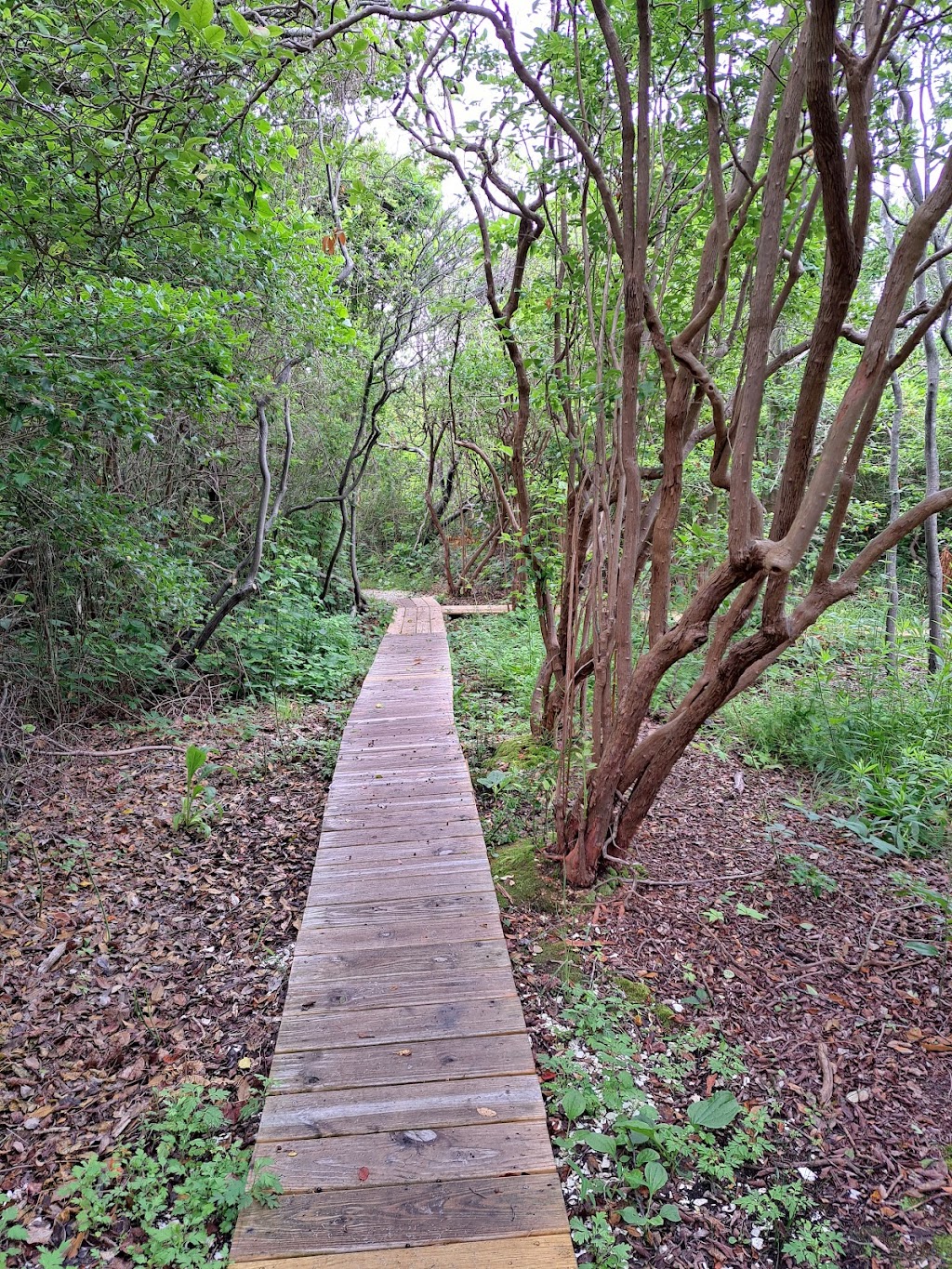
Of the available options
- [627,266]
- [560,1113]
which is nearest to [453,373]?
[627,266]

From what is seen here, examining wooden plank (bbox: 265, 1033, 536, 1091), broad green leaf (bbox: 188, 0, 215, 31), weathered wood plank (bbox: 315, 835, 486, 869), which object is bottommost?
wooden plank (bbox: 265, 1033, 536, 1091)

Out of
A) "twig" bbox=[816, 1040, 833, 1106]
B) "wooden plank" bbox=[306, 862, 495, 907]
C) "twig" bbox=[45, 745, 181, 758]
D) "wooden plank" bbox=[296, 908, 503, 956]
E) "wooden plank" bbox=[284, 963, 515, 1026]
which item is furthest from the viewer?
"twig" bbox=[45, 745, 181, 758]

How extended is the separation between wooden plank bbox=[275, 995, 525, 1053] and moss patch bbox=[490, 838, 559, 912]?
0.83 meters

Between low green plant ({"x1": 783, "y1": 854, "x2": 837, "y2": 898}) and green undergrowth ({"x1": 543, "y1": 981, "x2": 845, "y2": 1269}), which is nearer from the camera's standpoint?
green undergrowth ({"x1": 543, "y1": 981, "x2": 845, "y2": 1269})

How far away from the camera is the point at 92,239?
3777 mm

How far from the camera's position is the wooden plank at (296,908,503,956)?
2.54 metres

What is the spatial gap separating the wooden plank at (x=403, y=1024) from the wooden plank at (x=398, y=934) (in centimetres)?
32

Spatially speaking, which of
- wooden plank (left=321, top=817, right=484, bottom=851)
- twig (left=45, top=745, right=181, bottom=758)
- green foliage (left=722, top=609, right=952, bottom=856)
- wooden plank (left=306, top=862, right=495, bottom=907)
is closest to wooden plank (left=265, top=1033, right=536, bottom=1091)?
wooden plank (left=306, top=862, right=495, bottom=907)

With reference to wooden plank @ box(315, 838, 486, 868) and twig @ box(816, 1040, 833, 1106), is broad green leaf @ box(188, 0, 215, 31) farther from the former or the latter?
twig @ box(816, 1040, 833, 1106)

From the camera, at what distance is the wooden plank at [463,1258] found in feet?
4.79

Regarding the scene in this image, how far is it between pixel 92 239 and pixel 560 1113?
482 cm

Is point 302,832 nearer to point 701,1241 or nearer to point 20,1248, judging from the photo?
point 20,1248

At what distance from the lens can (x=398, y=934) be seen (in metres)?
2.60

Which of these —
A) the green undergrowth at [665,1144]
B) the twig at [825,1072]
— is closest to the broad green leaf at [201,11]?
the green undergrowth at [665,1144]
